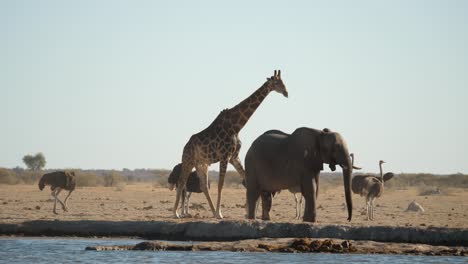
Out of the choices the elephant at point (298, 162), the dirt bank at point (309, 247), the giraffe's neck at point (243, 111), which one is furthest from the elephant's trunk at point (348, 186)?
the giraffe's neck at point (243, 111)

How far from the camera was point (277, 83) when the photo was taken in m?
27.0

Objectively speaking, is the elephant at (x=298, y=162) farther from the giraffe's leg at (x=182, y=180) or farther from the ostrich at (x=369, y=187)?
the ostrich at (x=369, y=187)

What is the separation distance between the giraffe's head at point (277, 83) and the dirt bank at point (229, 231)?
5.05 meters

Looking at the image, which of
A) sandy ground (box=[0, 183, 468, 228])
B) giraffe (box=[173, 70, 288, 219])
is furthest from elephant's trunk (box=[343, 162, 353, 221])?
giraffe (box=[173, 70, 288, 219])

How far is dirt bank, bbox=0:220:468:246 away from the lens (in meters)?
21.9

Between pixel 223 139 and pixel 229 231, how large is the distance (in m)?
4.28

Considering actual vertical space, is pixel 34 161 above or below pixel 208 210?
above

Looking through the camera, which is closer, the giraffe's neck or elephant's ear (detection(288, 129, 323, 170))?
elephant's ear (detection(288, 129, 323, 170))

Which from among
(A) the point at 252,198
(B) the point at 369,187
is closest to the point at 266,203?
(A) the point at 252,198

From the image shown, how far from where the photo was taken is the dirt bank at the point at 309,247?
20.4 metres

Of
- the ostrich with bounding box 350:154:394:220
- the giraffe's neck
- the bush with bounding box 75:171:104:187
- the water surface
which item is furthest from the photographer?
the bush with bounding box 75:171:104:187

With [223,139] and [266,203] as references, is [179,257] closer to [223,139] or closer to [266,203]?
[266,203]

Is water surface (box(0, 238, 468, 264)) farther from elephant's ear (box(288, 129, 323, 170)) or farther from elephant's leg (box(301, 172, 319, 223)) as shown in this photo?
elephant's ear (box(288, 129, 323, 170))

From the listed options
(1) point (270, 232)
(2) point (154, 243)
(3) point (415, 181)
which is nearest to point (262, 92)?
(1) point (270, 232)
